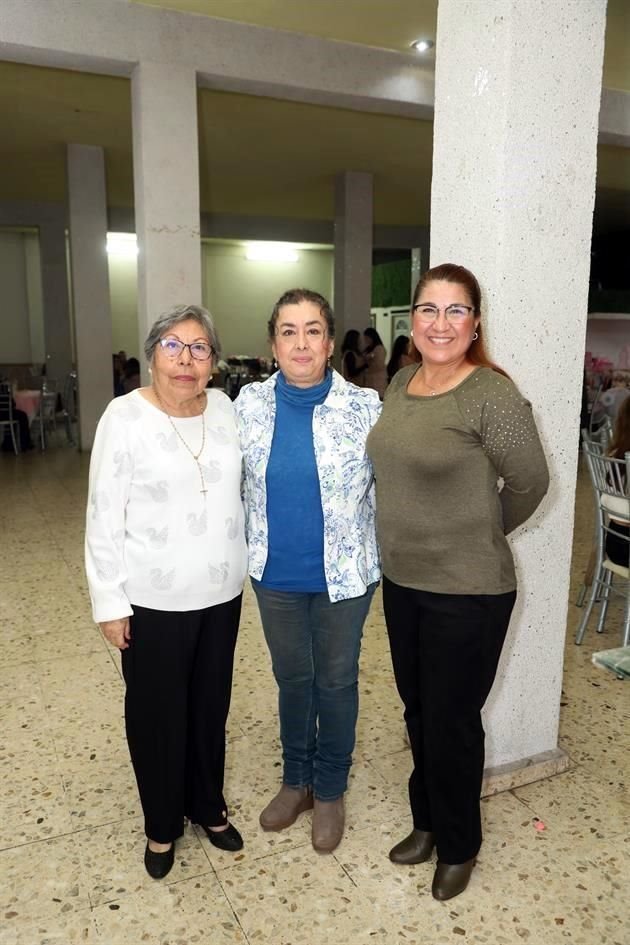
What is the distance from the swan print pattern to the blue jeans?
0.24 metres

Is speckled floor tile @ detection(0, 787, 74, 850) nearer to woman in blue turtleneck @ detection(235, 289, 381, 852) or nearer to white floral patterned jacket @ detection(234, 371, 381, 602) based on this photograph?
woman in blue turtleneck @ detection(235, 289, 381, 852)

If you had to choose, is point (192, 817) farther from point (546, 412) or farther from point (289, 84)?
point (289, 84)

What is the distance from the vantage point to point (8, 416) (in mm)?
9500

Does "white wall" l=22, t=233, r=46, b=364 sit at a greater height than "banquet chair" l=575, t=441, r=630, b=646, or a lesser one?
greater

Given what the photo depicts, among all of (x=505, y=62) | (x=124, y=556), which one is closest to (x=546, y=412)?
(x=505, y=62)

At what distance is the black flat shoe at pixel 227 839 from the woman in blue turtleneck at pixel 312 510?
0.73 ft

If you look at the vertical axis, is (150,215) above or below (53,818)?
above

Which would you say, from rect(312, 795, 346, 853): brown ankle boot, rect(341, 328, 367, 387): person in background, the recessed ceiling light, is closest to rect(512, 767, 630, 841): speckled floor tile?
rect(312, 795, 346, 853): brown ankle boot

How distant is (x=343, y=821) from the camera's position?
7.30 ft

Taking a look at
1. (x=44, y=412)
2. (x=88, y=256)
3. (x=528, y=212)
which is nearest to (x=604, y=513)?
(x=528, y=212)

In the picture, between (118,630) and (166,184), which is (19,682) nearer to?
(118,630)

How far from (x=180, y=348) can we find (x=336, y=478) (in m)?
0.51

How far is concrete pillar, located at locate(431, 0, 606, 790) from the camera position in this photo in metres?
2.13

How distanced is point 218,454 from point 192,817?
108 centimetres
